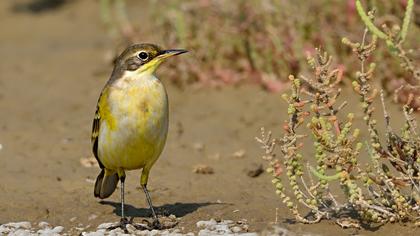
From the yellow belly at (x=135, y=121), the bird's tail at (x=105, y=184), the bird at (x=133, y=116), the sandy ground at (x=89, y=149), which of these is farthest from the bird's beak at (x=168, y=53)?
the sandy ground at (x=89, y=149)

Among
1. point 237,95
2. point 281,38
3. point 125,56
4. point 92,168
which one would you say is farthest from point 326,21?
point 125,56

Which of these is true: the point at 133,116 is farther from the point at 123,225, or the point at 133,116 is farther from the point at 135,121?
the point at 123,225

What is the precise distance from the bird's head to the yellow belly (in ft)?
0.42

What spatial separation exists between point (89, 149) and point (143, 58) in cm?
236

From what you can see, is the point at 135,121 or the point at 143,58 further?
the point at 143,58

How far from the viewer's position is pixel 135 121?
20.6 ft

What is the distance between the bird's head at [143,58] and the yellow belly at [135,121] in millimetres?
128

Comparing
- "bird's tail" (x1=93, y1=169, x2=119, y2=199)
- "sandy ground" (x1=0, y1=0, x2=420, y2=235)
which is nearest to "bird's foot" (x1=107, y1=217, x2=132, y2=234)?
"sandy ground" (x1=0, y1=0, x2=420, y2=235)

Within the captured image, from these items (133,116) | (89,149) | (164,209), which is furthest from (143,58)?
(89,149)

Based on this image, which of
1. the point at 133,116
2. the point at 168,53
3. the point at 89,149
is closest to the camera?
the point at 133,116

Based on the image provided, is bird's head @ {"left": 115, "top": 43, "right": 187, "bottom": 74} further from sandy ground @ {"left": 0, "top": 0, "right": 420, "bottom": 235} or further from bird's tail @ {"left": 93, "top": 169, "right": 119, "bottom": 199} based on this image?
sandy ground @ {"left": 0, "top": 0, "right": 420, "bottom": 235}

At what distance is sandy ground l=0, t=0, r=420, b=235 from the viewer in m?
6.85

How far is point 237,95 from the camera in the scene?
1046 centimetres

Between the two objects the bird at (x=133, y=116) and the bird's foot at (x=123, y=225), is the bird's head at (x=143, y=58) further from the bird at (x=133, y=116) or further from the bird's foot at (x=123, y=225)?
the bird's foot at (x=123, y=225)
